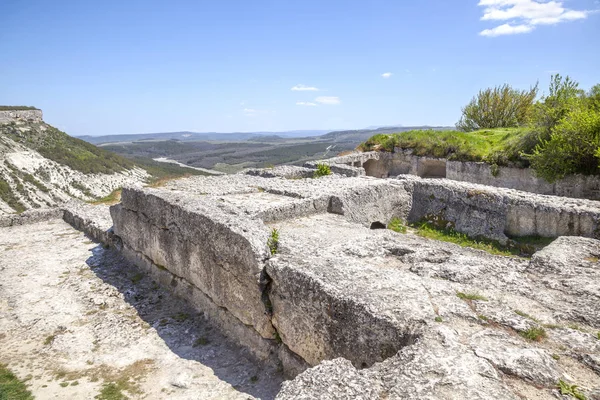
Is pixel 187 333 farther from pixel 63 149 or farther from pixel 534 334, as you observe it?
pixel 63 149

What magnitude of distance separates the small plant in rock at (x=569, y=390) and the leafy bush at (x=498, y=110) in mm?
26013

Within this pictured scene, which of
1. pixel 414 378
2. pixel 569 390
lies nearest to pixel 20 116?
pixel 414 378

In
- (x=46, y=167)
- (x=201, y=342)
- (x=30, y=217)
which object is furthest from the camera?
(x=46, y=167)

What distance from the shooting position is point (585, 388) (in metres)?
2.72

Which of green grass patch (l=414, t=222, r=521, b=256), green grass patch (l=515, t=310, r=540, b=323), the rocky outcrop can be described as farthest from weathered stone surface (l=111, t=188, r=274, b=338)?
the rocky outcrop

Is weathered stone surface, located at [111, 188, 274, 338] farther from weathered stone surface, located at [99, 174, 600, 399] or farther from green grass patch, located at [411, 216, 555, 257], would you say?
green grass patch, located at [411, 216, 555, 257]

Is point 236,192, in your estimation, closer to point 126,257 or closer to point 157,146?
point 126,257

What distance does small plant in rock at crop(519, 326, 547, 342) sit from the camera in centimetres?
331

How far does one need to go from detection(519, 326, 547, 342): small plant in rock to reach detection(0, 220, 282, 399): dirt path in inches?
103

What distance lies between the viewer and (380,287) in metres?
4.10

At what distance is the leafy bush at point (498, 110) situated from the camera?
2580 cm

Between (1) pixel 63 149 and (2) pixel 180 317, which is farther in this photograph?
(1) pixel 63 149

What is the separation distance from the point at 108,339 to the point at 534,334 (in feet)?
17.6

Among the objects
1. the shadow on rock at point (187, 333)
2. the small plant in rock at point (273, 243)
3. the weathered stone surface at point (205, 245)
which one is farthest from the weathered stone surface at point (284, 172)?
the small plant in rock at point (273, 243)
